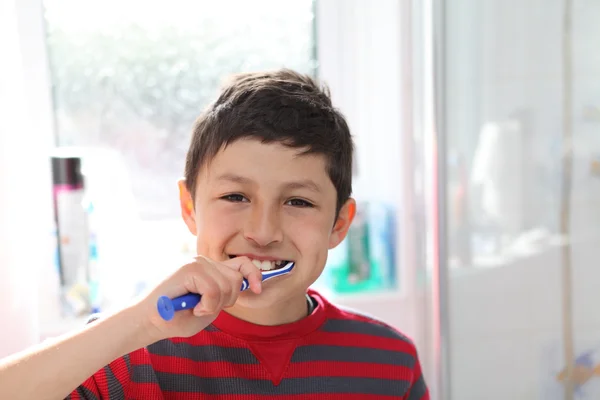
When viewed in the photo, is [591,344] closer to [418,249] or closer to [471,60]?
[418,249]

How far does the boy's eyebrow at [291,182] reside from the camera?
80cm

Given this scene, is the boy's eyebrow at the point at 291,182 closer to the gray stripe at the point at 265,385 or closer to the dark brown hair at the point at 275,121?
the dark brown hair at the point at 275,121

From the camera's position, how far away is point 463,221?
1354 mm

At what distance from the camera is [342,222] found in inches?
37.4

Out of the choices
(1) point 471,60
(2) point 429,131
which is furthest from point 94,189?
(1) point 471,60

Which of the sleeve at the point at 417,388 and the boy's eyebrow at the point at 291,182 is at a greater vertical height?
the boy's eyebrow at the point at 291,182

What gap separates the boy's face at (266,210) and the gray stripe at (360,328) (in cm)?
10

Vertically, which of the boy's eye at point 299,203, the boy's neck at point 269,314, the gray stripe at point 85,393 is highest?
the boy's eye at point 299,203

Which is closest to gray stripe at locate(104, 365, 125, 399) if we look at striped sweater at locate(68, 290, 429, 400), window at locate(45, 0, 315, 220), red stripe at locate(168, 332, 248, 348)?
striped sweater at locate(68, 290, 429, 400)

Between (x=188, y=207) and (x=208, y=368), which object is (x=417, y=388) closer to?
(x=208, y=368)

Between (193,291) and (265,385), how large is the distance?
25 cm

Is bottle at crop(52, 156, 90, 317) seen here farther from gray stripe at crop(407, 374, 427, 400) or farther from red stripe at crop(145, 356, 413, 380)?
gray stripe at crop(407, 374, 427, 400)

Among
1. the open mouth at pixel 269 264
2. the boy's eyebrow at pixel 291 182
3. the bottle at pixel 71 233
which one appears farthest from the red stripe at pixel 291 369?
the bottle at pixel 71 233

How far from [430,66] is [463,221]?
0.32m
